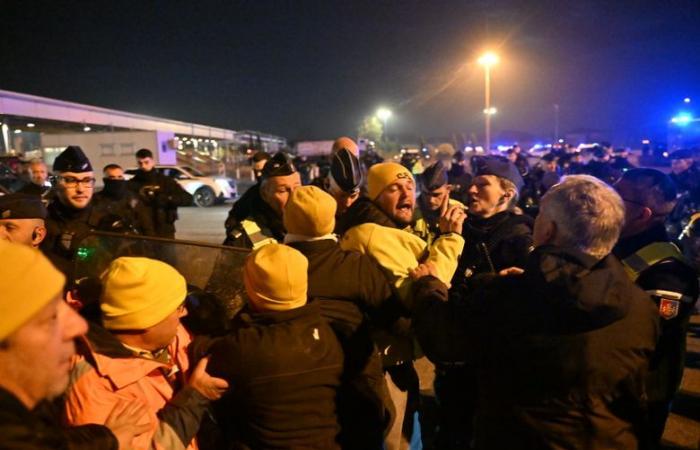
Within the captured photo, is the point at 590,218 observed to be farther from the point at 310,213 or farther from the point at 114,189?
the point at 114,189

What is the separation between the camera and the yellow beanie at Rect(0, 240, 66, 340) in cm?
112

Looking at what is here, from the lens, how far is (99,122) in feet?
148

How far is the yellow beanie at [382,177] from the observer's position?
307cm

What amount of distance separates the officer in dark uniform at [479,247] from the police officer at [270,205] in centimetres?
141

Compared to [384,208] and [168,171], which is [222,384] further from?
[168,171]

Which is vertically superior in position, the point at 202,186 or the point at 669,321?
the point at 202,186

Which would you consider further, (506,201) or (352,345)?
(506,201)

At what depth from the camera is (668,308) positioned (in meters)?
2.47

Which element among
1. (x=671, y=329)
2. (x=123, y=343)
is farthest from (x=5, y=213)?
(x=671, y=329)

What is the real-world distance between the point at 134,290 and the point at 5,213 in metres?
1.88

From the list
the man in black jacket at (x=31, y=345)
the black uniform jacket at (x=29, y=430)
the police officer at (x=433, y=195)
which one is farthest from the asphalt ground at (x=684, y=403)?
the man in black jacket at (x=31, y=345)

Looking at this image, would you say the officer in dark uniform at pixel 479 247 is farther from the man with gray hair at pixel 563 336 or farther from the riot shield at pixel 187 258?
the riot shield at pixel 187 258

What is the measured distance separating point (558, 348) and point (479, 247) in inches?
57.2

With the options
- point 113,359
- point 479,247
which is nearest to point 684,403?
point 479,247
